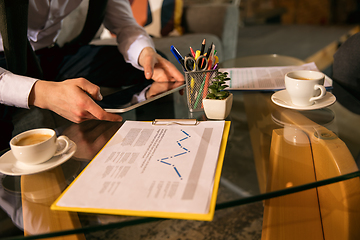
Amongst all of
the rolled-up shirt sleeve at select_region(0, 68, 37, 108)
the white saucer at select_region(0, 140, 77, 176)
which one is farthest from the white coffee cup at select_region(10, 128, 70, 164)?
the rolled-up shirt sleeve at select_region(0, 68, 37, 108)

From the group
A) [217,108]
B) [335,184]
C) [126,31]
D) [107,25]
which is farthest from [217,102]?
[107,25]

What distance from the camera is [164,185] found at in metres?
0.40

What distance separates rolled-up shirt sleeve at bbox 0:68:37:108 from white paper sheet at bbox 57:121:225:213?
10.5 inches

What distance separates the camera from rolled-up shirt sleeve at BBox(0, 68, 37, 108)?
2.13ft

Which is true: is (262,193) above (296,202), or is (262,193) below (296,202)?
above

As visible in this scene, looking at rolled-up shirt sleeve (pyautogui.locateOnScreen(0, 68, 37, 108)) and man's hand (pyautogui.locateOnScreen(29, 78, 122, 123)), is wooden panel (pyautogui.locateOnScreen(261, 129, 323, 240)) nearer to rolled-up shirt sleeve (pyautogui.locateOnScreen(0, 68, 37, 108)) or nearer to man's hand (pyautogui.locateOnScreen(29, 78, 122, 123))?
man's hand (pyautogui.locateOnScreen(29, 78, 122, 123))

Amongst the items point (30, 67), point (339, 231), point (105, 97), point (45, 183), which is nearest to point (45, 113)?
point (105, 97)

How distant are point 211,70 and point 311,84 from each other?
223 mm

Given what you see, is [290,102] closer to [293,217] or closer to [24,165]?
[293,217]

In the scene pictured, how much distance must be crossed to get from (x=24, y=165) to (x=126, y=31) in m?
0.79

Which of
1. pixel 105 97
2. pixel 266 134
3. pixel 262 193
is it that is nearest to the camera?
pixel 262 193

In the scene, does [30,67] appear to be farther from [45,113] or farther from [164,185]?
[164,185]

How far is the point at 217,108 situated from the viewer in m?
0.61

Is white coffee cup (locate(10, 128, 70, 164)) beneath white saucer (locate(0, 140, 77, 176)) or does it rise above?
above
